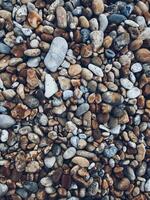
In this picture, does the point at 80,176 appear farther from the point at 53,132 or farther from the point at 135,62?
the point at 135,62

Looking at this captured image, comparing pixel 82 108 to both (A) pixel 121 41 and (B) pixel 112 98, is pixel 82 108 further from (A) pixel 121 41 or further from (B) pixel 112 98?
(A) pixel 121 41

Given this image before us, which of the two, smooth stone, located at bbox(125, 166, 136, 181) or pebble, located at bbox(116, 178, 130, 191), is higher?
smooth stone, located at bbox(125, 166, 136, 181)

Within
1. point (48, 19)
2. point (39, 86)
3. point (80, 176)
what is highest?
point (48, 19)

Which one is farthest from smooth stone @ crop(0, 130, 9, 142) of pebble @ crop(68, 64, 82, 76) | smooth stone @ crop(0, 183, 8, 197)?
pebble @ crop(68, 64, 82, 76)

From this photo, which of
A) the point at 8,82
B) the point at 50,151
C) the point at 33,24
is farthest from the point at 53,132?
the point at 33,24

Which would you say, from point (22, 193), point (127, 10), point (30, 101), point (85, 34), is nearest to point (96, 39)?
point (85, 34)

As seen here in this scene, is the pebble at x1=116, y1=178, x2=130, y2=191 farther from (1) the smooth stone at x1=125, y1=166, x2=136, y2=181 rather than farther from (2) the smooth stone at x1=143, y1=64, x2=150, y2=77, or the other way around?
(2) the smooth stone at x1=143, y1=64, x2=150, y2=77

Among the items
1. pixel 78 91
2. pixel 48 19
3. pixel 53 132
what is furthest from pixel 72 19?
pixel 53 132

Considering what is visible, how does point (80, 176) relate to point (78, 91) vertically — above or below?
below
